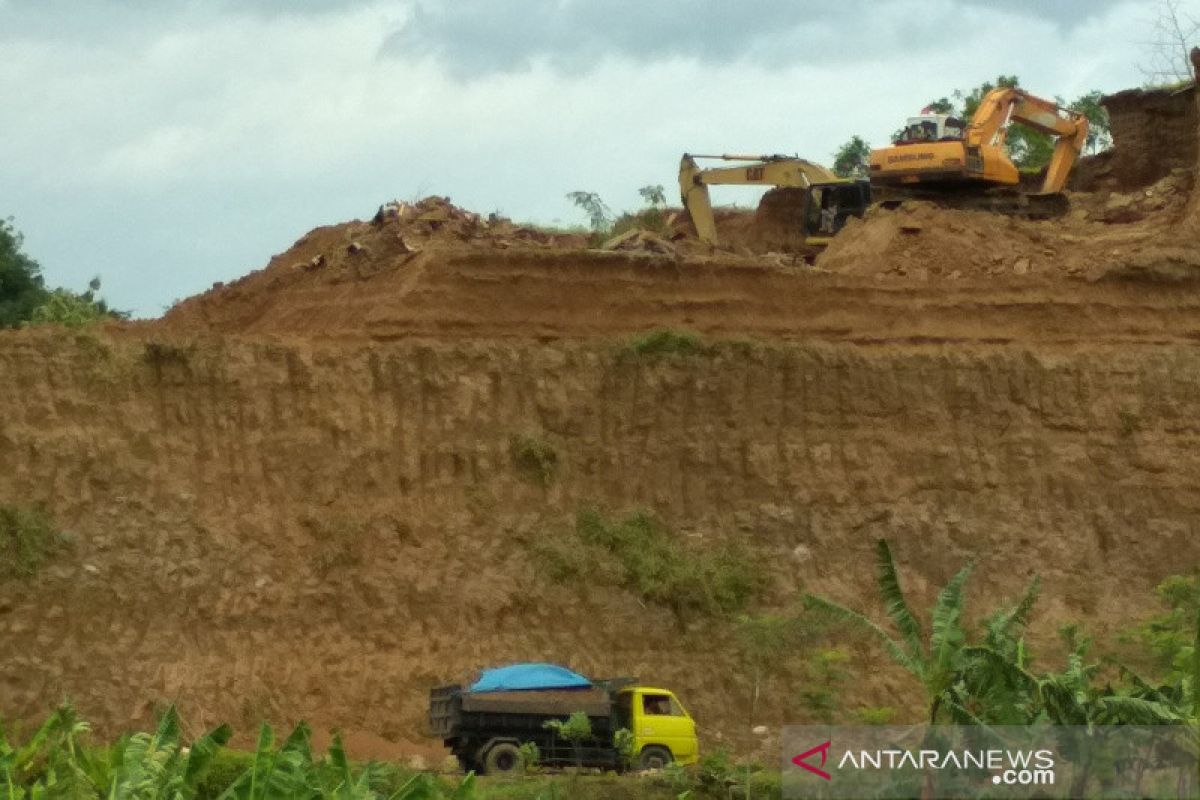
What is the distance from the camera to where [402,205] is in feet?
95.3

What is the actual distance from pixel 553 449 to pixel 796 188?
9.75 m

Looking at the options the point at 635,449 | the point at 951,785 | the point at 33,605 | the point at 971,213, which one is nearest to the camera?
the point at 951,785

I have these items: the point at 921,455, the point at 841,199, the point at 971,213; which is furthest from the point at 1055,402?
the point at 841,199

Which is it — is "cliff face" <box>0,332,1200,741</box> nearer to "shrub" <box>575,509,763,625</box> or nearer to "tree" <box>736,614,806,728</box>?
"shrub" <box>575,509,763,625</box>

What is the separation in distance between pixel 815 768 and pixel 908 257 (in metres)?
14.9

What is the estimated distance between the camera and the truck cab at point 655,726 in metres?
22.0

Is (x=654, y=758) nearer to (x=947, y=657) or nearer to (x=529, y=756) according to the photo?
→ (x=529, y=756)

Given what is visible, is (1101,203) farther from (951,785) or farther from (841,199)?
(951,785)

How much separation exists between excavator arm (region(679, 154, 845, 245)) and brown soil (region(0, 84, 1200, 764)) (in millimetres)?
2529

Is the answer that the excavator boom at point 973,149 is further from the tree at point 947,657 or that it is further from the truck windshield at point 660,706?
the tree at point 947,657

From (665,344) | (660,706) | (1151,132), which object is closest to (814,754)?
(660,706)

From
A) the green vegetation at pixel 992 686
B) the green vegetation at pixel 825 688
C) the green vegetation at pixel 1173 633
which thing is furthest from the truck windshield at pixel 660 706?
the green vegetation at pixel 992 686

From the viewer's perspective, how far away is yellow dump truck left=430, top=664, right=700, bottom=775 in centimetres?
2144

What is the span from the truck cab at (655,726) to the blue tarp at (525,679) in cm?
49
